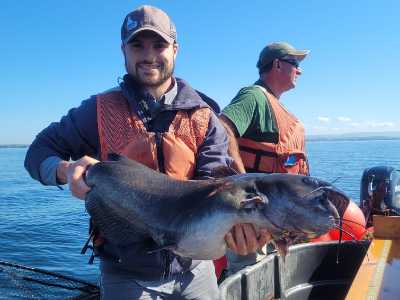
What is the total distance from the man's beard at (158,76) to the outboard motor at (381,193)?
20.0 feet

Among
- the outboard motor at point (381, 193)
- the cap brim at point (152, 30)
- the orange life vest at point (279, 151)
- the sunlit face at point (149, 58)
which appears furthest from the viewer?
the outboard motor at point (381, 193)

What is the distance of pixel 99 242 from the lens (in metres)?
3.55

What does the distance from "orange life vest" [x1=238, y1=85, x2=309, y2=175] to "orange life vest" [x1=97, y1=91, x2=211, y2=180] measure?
7.76 ft

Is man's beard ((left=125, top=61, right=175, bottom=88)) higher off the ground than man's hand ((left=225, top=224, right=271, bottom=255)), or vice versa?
man's beard ((left=125, top=61, right=175, bottom=88))

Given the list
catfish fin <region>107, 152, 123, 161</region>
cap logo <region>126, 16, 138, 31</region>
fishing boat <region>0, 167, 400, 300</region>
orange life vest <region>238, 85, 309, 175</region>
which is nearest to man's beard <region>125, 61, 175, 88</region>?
cap logo <region>126, 16, 138, 31</region>

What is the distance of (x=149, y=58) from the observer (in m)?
3.69

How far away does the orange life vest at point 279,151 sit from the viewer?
6.09m

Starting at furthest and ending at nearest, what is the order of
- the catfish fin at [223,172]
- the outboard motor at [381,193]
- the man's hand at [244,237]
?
the outboard motor at [381,193] → the catfish fin at [223,172] → the man's hand at [244,237]

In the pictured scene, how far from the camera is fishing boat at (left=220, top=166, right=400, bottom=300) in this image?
15.1 ft

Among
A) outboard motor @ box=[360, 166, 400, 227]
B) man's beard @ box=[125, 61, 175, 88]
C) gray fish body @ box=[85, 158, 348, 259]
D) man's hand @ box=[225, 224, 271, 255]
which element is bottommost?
outboard motor @ box=[360, 166, 400, 227]

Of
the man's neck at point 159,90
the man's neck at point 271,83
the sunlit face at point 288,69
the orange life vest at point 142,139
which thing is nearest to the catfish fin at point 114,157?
the orange life vest at point 142,139

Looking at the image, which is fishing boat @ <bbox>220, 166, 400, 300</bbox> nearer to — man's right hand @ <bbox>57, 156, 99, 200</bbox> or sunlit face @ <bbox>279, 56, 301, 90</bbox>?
man's right hand @ <bbox>57, 156, 99, 200</bbox>

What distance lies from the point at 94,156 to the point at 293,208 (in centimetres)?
186

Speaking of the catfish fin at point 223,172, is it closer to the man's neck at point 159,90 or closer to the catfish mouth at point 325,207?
the catfish mouth at point 325,207
